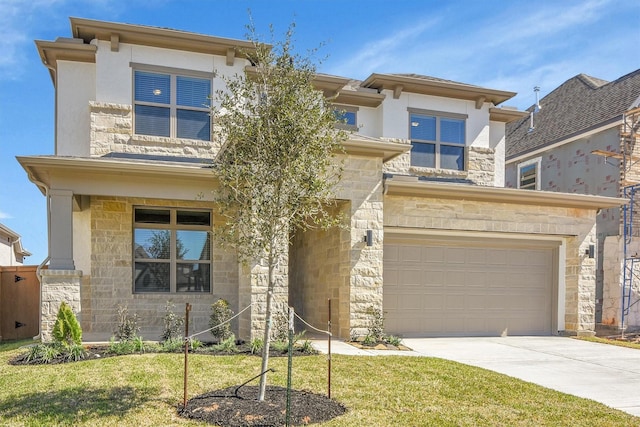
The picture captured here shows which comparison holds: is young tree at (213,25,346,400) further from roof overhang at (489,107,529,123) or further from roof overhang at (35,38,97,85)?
roof overhang at (489,107,529,123)

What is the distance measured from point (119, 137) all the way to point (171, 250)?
279 centimetres

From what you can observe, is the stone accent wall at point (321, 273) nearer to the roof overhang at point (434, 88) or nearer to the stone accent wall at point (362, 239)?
the stone accent wall at point (362, 239)

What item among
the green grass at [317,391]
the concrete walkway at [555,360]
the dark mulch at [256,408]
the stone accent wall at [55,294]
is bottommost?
the concrete walkway at [555,360]

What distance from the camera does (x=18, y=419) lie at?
4.81 metres

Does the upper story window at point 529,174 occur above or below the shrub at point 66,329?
above

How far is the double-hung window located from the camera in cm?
1048

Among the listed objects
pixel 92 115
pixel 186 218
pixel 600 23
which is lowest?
pixel 186 218

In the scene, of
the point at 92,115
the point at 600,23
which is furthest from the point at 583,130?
the point at 92,115

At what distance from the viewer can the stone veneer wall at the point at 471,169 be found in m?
12.7

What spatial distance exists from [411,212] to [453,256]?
1.64 m

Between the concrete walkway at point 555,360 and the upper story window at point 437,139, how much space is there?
4.94 metres

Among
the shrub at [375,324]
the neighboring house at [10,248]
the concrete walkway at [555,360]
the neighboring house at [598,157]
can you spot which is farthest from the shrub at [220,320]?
the neighboring house at [10,248]

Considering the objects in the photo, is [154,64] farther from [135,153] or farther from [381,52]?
[381,52]

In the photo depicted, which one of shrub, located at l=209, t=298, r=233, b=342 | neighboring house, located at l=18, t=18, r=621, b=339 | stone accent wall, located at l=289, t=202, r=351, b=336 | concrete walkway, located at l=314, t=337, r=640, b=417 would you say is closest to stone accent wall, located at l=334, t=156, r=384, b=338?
neighboring house, located at l=18, t=18, r=621, b=339
